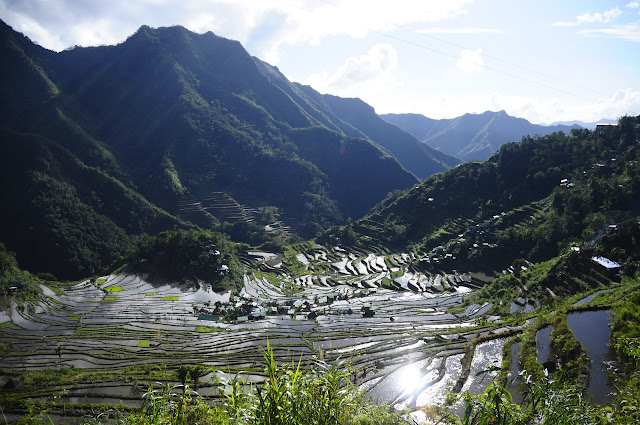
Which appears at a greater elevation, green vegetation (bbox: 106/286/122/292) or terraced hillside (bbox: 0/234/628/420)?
green vegetation (bbox: 106/286/122/292)

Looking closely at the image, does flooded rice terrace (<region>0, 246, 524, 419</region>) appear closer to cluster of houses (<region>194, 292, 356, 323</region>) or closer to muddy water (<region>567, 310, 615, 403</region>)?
cluster of houses (<region>194, 292, 356, 323</region>)

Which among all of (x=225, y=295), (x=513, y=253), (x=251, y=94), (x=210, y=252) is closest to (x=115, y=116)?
(x=251, y=94)

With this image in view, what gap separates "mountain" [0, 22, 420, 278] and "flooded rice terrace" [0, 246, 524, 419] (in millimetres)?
26407

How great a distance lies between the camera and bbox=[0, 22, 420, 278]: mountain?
2352 inches

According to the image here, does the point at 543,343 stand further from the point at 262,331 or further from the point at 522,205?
the point at 522,205

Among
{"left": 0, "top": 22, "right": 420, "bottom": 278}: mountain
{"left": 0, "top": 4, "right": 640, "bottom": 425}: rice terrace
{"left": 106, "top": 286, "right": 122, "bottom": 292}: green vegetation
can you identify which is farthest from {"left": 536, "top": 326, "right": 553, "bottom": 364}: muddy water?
{"left": 0, "top": 22, "right": 420, "bottom": 278}: mountain

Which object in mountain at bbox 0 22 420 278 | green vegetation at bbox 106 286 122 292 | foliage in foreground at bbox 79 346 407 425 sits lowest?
green vegetation at bbox 106 286 122 292

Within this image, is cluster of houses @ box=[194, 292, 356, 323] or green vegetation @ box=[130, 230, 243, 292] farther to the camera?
green vegetation @ box=[130, 230, 243, 292]

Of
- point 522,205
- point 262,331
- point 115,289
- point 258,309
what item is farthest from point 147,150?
point 522,205

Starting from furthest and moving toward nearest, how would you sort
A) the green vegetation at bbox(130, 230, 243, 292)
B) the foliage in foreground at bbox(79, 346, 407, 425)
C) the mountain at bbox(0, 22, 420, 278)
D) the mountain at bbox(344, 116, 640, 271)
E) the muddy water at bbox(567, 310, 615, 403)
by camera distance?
the mountain at bbox(0, 22, 420, 278), the green vegetation at bbox(130, 230, 243, 292), the mountain at bbox(344, 116, 640, 271), the muddy water at bbox(567, 310, 615, 403), the foliage in foreground at bbox(79, 346, 407, 425)

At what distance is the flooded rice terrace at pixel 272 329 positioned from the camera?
13227 mm

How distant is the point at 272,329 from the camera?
2516 cm

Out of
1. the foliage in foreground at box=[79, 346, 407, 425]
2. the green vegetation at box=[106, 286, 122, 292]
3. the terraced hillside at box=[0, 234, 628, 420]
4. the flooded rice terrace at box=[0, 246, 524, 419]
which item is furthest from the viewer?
the green vegetation at box=[106, 286, 122, 292]

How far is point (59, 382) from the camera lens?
1723cm
